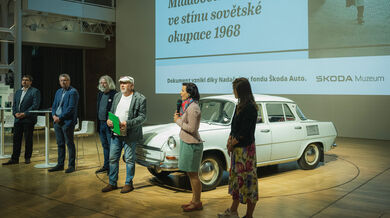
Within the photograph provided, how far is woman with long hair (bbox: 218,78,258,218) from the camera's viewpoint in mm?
3888

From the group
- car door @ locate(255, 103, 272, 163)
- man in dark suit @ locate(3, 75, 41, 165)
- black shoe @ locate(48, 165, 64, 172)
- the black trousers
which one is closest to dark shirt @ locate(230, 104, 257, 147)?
car door @ locate(255, 103, 272, 163)

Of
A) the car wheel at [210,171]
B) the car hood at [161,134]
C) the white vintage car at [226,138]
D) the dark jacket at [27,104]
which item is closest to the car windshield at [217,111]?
the white vintage car at [226,138]

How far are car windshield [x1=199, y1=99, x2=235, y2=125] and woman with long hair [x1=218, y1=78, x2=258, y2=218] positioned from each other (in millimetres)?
1783

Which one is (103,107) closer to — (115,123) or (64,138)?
(64,138)

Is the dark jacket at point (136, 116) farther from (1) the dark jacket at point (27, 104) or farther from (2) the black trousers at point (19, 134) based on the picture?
(2) the black trousers at point (19, 134)

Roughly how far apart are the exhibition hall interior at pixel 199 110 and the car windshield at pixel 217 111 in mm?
19

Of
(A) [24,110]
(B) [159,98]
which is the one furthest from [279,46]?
(A) [24,110]

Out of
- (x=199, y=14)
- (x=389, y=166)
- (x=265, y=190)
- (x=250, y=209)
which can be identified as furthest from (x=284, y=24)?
(x=250, y=209)

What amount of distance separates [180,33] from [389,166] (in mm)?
8541

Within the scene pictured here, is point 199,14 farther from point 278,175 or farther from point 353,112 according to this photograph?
point 278,175

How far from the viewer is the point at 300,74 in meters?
11.1

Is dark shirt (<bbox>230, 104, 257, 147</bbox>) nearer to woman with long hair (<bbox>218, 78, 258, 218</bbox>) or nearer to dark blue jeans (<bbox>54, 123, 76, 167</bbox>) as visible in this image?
woman with long hair (<bbox>218, 78, 258, 218</bbox>)

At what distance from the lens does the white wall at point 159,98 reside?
10.5 m

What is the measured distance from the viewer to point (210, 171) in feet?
17.8
